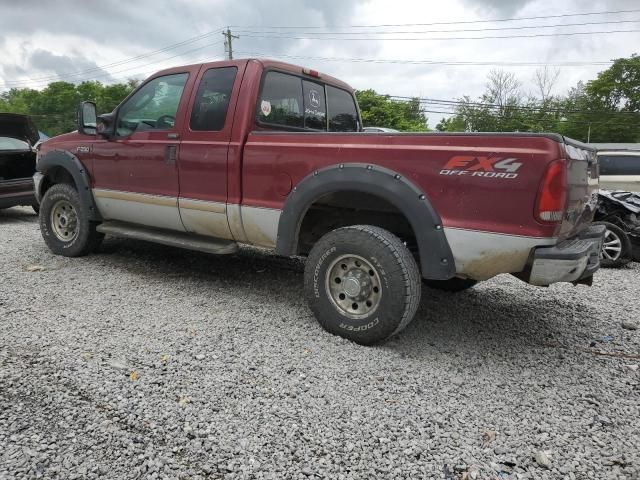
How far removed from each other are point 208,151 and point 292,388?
85.0 inches

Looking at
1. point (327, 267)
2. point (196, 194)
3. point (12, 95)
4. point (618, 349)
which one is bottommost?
point (618, 349)

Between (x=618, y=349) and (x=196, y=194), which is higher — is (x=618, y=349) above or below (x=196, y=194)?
below

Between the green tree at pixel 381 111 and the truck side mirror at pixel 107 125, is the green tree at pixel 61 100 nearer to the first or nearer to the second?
the green tree at pixel 381 111

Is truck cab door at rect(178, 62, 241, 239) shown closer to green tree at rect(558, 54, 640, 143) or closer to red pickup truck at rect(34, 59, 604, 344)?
red pickup truck at rect(34, 59, 604, 344)

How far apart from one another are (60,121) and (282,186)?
7465 cm

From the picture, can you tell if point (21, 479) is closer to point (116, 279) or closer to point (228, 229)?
point (228, 229)

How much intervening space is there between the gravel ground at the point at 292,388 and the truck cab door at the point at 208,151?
0.70m

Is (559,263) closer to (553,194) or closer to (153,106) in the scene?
(553,194)

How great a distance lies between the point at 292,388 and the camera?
8.75ft

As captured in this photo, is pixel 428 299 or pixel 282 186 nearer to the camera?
pixel 282 186

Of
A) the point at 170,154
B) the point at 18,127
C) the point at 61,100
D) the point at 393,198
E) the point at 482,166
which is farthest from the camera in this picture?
the point at 61,100

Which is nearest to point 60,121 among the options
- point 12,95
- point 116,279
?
point 12,95

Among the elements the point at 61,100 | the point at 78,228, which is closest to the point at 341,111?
the point at 78,228

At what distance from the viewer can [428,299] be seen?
4461 millimetres
